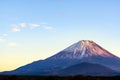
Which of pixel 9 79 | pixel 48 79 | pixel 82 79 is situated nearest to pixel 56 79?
pixel 48 79

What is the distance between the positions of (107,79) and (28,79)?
1742 cm

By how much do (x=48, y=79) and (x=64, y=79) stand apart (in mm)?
3347

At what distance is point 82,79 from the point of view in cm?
6100

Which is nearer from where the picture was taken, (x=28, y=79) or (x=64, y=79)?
(x=64, y=79)

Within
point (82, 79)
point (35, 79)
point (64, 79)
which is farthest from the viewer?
point (35, 79)

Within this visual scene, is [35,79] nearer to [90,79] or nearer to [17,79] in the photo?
[17,79]

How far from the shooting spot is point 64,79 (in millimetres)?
65438

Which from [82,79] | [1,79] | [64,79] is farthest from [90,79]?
[1,79]

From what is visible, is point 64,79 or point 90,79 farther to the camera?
point 64,79

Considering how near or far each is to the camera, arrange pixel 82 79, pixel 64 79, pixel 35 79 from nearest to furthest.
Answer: pixel 82 79 < pixel 64 79 < pixel 35 79

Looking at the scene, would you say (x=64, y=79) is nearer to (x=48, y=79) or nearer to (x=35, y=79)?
(x=48, y=79)

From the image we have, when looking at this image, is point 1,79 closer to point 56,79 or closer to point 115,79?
point 56,79

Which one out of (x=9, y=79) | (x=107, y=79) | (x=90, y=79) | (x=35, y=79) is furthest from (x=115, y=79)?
(x=9, y=79)

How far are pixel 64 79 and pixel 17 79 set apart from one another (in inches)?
387
